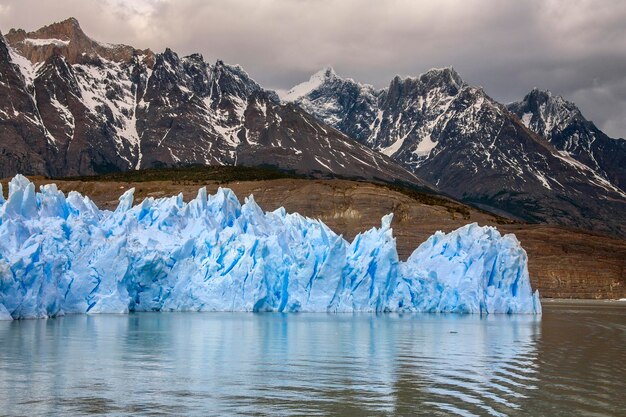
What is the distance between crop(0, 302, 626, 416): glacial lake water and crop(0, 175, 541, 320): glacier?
154 inches

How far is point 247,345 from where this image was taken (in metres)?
37.1

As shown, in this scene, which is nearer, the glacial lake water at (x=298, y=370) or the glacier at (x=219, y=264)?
the glacial lake water at (x=298, y=370)

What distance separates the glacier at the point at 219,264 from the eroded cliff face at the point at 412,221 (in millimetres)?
47687

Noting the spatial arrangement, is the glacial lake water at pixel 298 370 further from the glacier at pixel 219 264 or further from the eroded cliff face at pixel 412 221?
the eroded cliff face at pixel 412 221

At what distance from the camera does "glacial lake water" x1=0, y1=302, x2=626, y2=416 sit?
22.8m

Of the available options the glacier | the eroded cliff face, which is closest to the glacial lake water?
the glacier

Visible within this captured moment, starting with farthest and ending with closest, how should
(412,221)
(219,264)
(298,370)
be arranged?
(412,221) < (219,264) < (298,370)

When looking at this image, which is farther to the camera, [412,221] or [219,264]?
[412,221]

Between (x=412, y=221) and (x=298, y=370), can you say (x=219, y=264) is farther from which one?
(x=412, y=221)

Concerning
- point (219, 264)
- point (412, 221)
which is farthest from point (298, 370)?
point (412, 221)

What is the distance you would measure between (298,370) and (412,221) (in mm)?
105740

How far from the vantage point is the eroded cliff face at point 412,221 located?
404 feet

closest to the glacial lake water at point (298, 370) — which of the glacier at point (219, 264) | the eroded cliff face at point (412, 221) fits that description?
the glacier at point (219, 264)

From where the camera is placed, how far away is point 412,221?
440 ft
